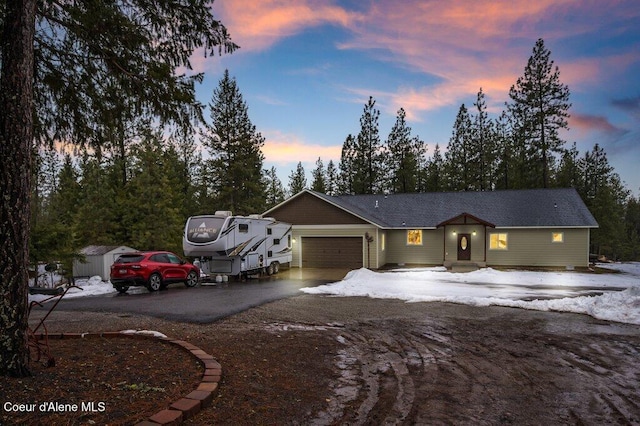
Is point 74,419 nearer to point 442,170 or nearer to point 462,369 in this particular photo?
point 462,369

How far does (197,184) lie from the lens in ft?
124

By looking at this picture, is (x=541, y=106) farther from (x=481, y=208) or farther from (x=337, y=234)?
(x=337, y=234)

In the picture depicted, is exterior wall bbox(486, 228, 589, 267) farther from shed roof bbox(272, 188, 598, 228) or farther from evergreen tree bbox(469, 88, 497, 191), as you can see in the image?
evergreen tree bbox(469, 88, 497, 191)

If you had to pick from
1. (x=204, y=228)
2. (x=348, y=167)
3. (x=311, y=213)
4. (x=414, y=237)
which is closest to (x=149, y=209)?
(x=204, y=228)

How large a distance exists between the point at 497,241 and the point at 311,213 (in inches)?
482

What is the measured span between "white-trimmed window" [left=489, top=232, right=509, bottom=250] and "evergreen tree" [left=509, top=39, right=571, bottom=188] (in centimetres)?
1341

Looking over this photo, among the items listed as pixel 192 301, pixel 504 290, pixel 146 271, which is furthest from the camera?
pixel 146 271

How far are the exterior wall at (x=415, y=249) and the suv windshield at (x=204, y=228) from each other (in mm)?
13531

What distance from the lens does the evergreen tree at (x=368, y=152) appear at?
42781 mm

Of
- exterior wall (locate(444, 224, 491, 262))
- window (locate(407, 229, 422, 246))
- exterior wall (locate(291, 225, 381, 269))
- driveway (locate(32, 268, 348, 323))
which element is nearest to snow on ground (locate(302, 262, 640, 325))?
driveway (locate(32, 268, 348, 323))

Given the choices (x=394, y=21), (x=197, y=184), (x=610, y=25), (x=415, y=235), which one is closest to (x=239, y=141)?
(x=197, y=184)

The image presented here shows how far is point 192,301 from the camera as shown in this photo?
1203cm

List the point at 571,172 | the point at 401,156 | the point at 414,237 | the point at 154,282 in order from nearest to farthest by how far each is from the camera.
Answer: the point at 154,282, the point at 414,237, the point at 401,156, the point at 571,172

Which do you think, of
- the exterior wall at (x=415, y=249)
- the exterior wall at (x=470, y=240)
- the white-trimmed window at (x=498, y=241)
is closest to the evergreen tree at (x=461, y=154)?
the white-trimmed window at (x=498, y=241)
